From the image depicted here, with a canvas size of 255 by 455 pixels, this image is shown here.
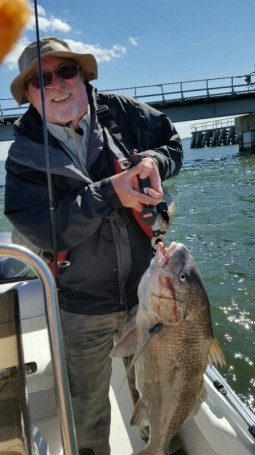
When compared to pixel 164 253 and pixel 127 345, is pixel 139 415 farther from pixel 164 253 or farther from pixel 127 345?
pixel 164 253

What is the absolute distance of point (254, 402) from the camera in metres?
5.30

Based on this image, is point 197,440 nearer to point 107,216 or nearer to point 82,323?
point 82,323

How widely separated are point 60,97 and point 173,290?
1397 mm

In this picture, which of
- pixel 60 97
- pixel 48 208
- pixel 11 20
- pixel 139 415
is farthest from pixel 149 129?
pixel 11 20

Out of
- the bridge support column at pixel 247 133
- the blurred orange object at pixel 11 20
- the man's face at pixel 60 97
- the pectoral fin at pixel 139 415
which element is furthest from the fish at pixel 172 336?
the bridge support column at pixel 247 133

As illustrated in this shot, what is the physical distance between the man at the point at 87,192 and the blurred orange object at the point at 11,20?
1259 millimetres

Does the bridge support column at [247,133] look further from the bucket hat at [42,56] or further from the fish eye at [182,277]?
the fish eye at [182,277]

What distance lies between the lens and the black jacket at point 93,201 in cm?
251

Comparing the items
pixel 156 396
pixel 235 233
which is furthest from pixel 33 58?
pixel 235 233

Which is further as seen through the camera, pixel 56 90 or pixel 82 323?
pixel 82 323

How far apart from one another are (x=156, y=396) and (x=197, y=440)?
0.96 meters

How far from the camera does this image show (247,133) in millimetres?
37500

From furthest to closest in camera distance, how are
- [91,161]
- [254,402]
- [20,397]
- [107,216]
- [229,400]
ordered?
[254,402], [229,400], [91,161], [107,216], [20,397]

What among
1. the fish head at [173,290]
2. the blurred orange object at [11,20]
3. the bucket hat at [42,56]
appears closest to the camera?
the fish head at [173,290]
